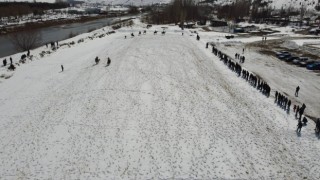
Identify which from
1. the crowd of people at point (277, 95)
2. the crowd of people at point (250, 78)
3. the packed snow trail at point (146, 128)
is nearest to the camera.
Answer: the packed snow trail at point (146, 128)

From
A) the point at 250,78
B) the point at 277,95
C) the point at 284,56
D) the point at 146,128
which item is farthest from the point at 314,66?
the point at 146,128

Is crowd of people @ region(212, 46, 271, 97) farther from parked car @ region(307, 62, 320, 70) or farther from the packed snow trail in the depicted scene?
parked car @ region(307, 62, 320, 70)

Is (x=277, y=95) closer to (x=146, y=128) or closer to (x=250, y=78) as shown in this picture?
(x=250, y=78)

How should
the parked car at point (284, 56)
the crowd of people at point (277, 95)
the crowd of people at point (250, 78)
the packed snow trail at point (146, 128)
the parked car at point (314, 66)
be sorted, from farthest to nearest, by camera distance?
the parked car at point (284, 56) < the parked car at point (314, 66) < the crowd of people at point (250, 78) < the crowd of people at point (277, 95) < the packed snow trail at point (146, 128)

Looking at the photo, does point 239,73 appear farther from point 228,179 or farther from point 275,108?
point 228,179

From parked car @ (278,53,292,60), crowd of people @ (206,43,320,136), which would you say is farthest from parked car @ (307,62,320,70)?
crowd of people @ (206,43,320,136)

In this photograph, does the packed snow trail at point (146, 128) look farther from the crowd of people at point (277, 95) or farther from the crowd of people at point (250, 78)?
the crowd of people at point (250, 78)

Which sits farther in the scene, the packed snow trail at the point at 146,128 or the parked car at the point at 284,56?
the parked car at the point at 284,56

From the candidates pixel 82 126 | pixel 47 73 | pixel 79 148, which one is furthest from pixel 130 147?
pixel 47 73

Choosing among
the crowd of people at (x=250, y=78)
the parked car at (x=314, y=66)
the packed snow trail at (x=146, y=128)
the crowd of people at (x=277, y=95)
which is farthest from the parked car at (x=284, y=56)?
the packed snow trail at (x=146, y=128)
